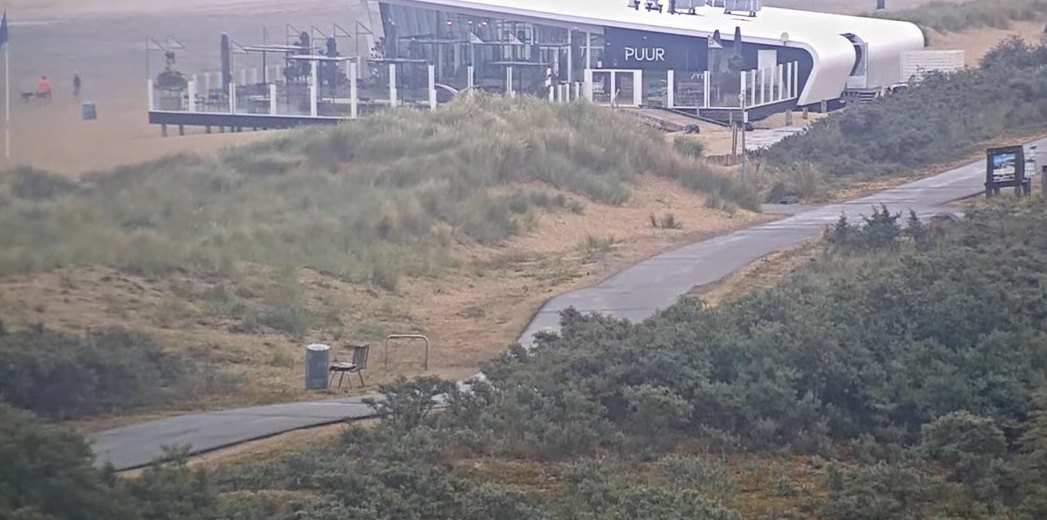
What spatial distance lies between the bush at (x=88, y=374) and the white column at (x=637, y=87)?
34.7 metres

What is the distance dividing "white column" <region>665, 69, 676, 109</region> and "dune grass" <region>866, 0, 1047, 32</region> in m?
31.6

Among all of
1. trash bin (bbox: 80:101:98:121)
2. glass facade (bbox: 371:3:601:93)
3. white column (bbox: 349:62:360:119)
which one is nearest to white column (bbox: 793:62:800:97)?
glass facade (bbox: 371:3:601:93)

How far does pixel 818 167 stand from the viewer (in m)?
36.8

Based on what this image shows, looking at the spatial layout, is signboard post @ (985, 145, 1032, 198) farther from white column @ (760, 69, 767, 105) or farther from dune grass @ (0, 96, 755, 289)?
white column @ (760, 69, 767, 105)

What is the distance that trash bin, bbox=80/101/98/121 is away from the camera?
11.3 metres

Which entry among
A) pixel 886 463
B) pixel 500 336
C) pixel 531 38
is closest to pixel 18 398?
pixel 886 463

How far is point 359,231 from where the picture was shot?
78.9 ft

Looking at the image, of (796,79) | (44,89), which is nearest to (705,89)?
(796,79)

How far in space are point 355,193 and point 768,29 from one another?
29522 mm

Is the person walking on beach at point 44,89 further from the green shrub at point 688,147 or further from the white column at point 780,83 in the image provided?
the white column at point 780,83

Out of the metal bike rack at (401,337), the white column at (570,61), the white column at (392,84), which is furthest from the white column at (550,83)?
the metal bike rack at (401,337)

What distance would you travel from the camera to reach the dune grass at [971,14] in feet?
261

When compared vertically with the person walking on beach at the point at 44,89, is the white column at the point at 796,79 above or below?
below

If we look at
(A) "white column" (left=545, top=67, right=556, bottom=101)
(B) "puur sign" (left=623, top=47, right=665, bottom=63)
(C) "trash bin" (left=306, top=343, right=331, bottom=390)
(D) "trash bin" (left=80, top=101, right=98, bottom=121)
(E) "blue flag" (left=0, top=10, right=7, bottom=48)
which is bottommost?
(C) "trash bin" (left=306, top=343, right=331, bottom=390)
